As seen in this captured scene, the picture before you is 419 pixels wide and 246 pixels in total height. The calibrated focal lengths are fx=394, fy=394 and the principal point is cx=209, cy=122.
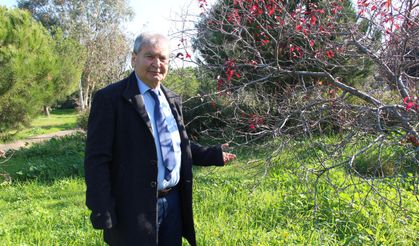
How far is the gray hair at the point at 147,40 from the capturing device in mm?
1903

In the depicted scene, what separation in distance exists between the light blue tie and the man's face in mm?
95

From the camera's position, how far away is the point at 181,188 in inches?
87.1

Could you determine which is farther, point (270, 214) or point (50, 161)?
point (50, 161)

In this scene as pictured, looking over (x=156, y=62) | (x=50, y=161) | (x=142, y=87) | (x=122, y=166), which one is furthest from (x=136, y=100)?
(x=50, y=161)

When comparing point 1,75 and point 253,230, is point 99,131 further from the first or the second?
point 1,75

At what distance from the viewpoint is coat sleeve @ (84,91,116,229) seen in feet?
5.99

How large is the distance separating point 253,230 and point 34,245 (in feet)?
5.78

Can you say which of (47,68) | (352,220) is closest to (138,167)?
(352,220)

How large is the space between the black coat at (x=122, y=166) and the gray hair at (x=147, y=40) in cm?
18

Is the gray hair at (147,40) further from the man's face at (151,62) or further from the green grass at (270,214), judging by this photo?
the green grass at (270,214)

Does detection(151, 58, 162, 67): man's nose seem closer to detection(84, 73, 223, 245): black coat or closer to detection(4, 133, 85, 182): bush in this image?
detection(84, 73, 223, 245): black coat

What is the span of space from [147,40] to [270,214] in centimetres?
233

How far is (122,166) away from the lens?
192 centimetres

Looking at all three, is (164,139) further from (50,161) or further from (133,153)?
(50,161)
